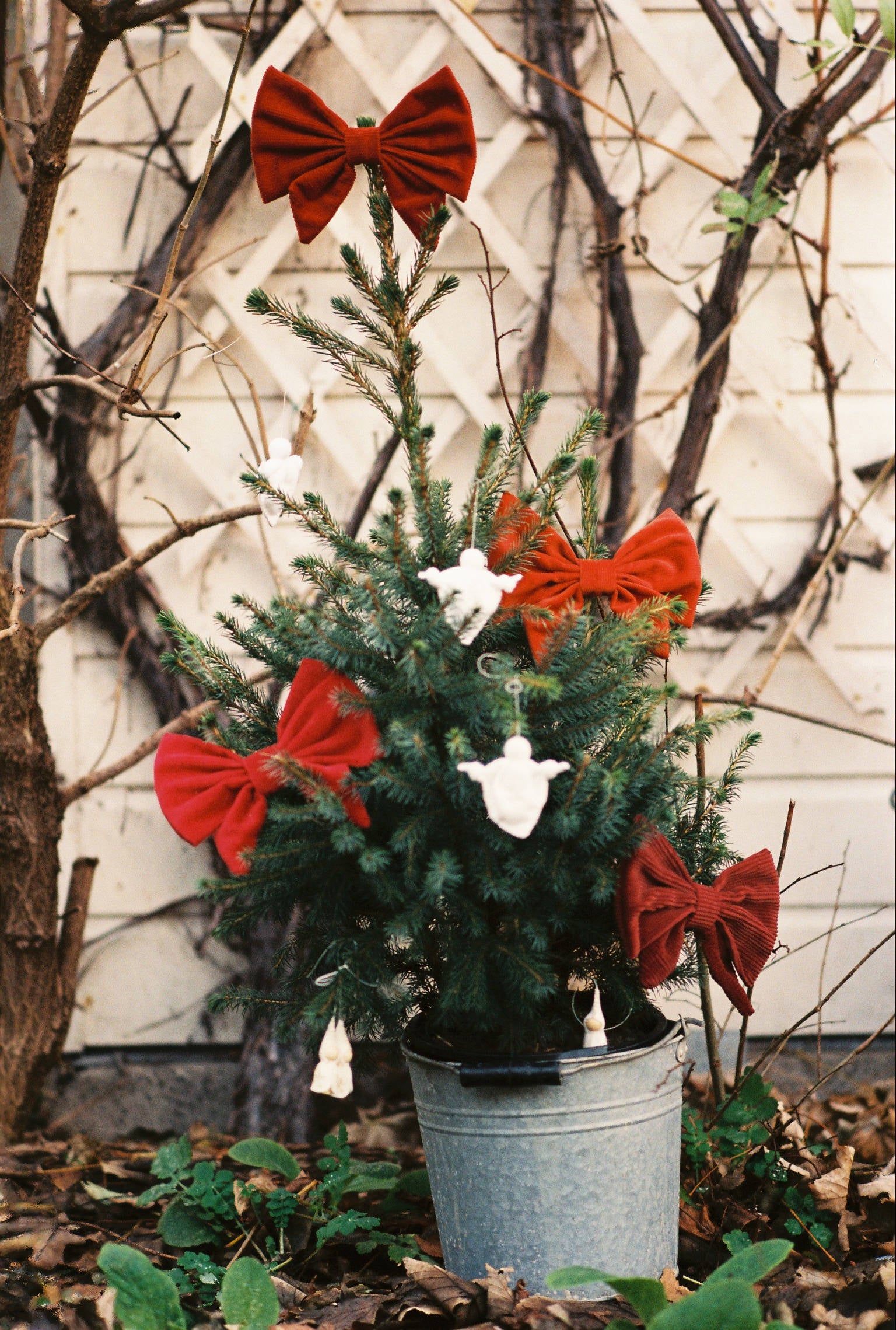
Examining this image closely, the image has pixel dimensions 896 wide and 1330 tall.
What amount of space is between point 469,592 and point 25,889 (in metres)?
0.96

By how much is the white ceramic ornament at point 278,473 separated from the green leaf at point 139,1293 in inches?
29.8

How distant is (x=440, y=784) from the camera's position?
110cm

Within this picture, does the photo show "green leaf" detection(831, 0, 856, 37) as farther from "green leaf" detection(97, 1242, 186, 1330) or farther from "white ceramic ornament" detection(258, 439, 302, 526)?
"green leaf" detection(97, 1242, 186, 1330)

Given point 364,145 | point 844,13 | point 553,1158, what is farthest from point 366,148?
point 553,1158

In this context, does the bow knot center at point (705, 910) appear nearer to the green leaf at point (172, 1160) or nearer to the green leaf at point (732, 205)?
the green leaf at point (172, 1160)

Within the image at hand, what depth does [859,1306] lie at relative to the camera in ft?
3.72

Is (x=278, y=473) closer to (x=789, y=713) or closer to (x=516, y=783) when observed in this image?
(x=516, y=783)

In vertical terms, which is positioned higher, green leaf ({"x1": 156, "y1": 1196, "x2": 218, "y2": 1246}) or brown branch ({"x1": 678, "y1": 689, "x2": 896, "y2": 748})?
brown branch ({"x1": 678, "y1": 689, "x2": 896, "y2": 748})

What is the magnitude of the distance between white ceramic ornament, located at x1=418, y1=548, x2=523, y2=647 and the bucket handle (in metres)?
0.44

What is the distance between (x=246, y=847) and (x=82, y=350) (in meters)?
1.21

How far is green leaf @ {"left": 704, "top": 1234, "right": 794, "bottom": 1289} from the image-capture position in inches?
39.8

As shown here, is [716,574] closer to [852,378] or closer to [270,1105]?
[852,378]

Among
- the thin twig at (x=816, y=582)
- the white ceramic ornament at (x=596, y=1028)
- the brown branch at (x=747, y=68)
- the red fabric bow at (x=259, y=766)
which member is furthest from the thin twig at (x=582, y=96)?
the white ceramic ornament at (x=596, y=1028)

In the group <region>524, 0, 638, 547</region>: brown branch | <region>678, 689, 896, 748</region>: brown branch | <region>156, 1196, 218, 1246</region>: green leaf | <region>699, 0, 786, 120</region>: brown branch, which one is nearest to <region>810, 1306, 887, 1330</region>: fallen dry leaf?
<region>156, 1196, 218, 1246</region>: green leaf
